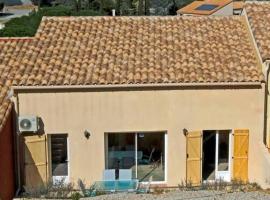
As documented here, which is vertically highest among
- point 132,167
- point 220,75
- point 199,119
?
point 220,75

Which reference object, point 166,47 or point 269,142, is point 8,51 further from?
point 269,142

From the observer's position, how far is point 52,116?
19.6m

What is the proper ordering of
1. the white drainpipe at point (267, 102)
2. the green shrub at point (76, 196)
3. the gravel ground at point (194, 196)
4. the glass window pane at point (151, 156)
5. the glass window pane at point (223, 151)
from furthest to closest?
the glass window pane at point (223, 151) < the glass window pane at point (151, 156) < the white drainpipe at point (267, 102) < the green shrub at point (76, 196) < the gravel ground at point (194, 196)

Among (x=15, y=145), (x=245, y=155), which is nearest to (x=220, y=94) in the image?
(x=245, y=155)

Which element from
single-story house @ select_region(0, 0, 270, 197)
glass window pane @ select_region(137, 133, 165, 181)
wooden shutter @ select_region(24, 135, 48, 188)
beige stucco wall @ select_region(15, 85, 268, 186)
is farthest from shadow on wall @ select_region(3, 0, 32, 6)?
glass window pane @ select_region(137, 133, 165, 181)

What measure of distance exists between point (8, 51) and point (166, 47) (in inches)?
236

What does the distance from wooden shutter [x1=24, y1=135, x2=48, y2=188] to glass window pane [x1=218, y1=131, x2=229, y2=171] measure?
6016 millimetres

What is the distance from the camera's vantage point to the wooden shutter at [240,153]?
20.0 m

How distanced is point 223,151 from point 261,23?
522 centimetres

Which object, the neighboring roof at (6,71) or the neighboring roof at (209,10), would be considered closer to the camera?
the neighboring roof at (6,71)

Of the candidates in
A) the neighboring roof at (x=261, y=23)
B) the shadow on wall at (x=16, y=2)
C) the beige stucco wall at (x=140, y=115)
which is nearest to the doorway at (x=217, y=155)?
the beige stucco wall at (x=140, y=115)

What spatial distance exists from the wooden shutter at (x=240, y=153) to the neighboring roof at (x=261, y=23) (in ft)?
8.93

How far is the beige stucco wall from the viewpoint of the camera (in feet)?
64.2

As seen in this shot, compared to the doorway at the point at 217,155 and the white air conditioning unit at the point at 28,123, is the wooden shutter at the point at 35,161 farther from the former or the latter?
the doorway at the point at 217,155
